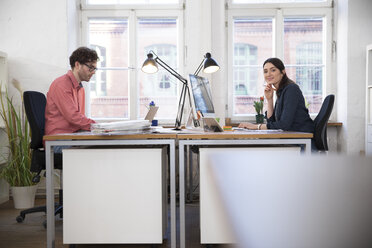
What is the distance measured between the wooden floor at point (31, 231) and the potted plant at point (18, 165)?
0.15 m

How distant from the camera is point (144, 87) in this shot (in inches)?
161

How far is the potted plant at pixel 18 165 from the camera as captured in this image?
330cm

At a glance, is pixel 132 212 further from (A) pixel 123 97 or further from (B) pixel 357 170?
(A) pixel 123 97

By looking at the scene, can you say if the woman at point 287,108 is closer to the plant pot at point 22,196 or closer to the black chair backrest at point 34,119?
the black chair backrest at point 34,119

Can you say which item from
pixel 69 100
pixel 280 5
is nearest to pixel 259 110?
pixel 280 5

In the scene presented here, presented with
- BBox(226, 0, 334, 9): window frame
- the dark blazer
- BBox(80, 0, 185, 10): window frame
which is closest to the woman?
the dark blazer

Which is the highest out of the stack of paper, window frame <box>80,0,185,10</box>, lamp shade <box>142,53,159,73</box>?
window frame <box>80,0,185,10</box>

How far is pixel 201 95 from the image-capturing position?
2.63m

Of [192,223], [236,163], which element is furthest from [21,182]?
[236,163]

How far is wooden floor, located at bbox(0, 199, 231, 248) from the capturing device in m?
2.36

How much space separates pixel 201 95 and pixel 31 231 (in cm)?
168

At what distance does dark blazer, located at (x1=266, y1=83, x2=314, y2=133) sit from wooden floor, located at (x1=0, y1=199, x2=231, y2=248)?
3.28ft

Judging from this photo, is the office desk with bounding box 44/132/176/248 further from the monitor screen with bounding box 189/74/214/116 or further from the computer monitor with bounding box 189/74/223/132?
the monitor screen with bounding box 189/74/214/116

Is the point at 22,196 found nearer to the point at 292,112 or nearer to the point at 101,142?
the point at 101,142
